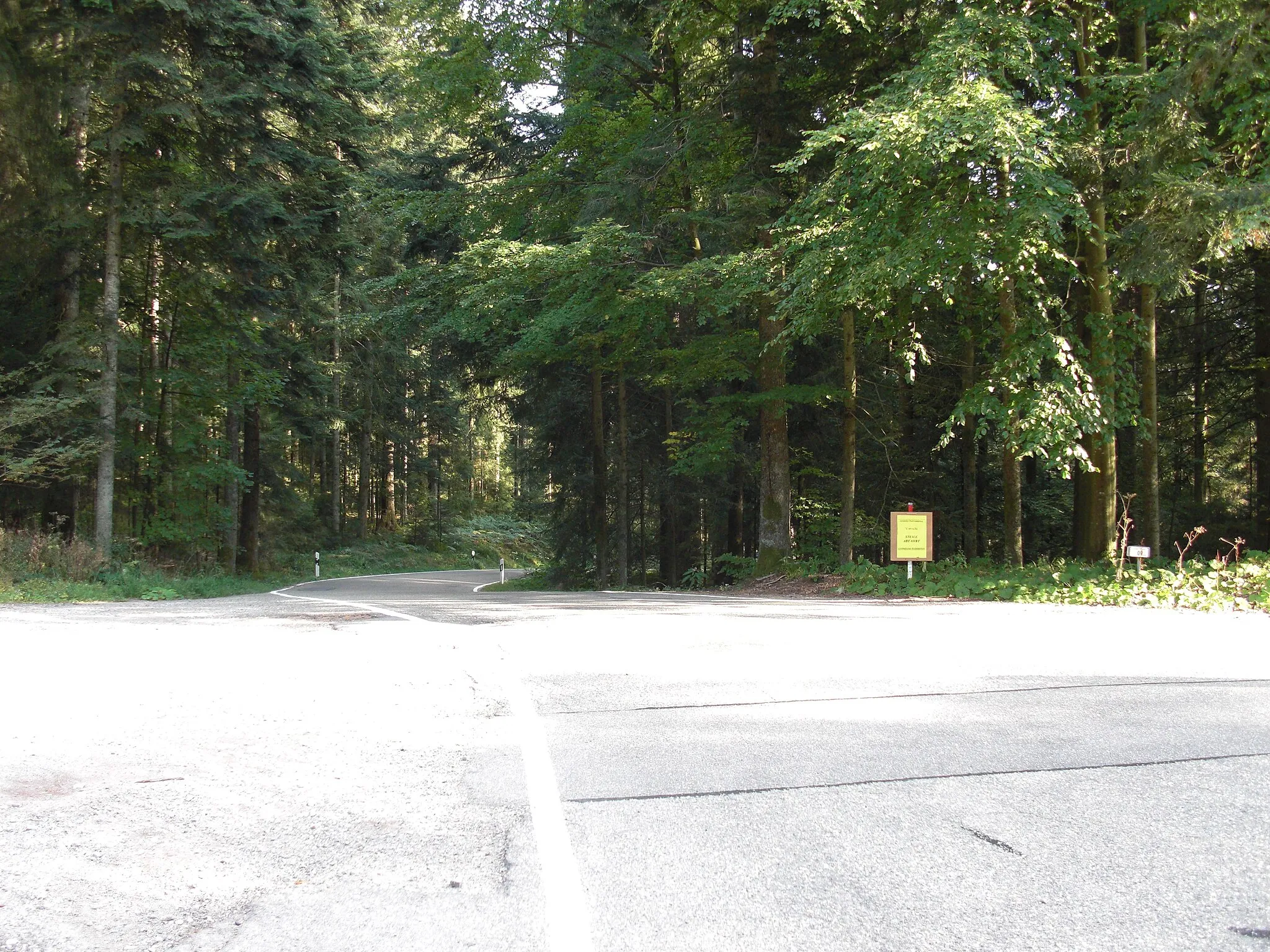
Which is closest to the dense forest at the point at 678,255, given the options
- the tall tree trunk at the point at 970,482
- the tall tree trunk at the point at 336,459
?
→ the tall tree trunk at the point at 970,482

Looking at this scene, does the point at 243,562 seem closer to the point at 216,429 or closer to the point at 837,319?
the point at 216,429

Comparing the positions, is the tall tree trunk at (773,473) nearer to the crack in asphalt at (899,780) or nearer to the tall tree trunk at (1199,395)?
the tall tree trunk at (1199,395)

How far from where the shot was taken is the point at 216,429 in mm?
31984

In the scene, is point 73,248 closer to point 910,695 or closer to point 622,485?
point 622,485

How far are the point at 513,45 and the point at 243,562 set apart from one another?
719 inches

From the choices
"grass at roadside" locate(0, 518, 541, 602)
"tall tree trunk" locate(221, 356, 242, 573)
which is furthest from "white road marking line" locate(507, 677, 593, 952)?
"tall tree trunk" locate(221, 356, 242, 573)

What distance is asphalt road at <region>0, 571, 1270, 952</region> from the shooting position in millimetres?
2865

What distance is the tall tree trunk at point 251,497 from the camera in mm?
26625

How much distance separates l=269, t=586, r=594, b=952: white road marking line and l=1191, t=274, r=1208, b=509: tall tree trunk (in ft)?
71.5

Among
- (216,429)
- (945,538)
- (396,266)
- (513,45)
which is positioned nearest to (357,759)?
(513,45)

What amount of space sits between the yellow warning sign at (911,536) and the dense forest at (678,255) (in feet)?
5.90

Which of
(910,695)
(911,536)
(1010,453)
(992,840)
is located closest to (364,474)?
(911,536)

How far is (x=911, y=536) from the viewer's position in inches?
584

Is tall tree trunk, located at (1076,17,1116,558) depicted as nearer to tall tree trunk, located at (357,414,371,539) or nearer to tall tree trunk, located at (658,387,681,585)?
tall tree trunk, located at (658,387,681,585)
